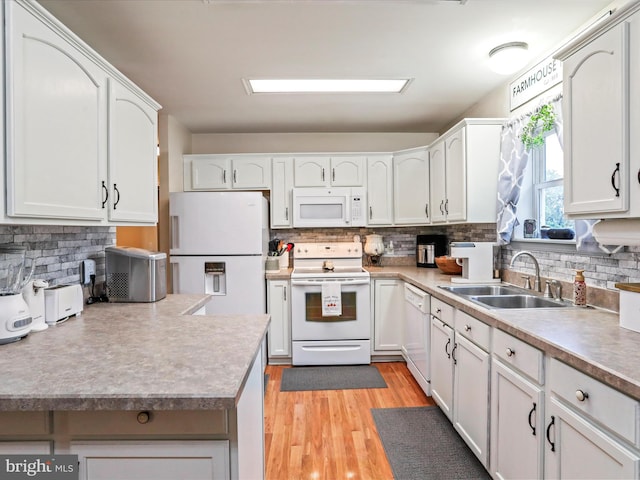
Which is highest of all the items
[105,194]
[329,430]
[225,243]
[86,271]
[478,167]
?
[478,167]

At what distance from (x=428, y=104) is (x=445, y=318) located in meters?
2.04

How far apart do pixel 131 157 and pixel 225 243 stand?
146cm

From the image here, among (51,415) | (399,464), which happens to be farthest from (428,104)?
(51,415)

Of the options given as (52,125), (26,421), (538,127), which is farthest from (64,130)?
(538,127)

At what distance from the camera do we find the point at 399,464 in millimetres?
2018

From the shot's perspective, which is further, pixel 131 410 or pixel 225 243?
pixel 225 243

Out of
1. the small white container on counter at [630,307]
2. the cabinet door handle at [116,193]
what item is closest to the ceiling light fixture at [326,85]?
the cabinet door handle at [116,193]

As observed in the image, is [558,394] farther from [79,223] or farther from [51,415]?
[79,223]

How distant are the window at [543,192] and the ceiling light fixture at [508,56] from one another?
20.9 inches

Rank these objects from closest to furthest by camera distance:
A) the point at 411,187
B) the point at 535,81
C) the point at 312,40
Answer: the point at 312,40, the point at 535,81, the point at 411,187

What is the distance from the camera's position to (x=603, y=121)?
145 centimetres

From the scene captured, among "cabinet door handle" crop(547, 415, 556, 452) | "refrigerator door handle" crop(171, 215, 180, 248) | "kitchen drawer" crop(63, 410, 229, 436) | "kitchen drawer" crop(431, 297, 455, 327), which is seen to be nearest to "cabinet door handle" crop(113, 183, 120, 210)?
"kitchen drawer" crop(63, 410, 229, 436)

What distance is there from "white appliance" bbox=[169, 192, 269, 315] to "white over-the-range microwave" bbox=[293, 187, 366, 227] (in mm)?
590

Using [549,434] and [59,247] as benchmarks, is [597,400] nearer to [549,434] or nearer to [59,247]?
[549,434]
